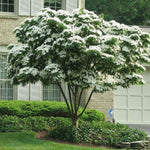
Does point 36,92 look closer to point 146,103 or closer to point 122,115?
point 122,115

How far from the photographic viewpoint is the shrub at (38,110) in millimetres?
13469

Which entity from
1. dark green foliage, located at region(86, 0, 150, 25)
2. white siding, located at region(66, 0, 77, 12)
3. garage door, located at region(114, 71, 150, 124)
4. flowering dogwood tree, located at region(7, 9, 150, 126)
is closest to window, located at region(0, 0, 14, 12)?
white siding, located at region(66, 0, 77, 12)

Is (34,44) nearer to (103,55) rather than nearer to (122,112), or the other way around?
(103,55)

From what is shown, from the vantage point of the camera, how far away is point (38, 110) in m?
13.7

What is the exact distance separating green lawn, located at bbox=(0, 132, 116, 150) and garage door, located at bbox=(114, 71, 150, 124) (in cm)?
646

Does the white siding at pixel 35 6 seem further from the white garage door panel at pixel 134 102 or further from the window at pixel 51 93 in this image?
the white garage door panel at pixel 134 102

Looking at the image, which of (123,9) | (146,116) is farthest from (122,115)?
(123,9)

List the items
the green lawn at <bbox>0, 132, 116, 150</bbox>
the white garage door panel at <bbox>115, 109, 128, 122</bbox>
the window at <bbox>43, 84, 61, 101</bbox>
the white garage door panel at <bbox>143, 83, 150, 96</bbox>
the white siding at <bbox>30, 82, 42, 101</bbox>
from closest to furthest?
the green lawn at <bbox>0, 132, 116, 150</bbox> < the white siding at <bbox>30, 82, 42, 101</bbox> < the window at <bbox>43, 84, 61, 101</bbox> < the white garage door panel at <bbox>115, 109, 128, 122</bbox> < the white garage door panel at <bbox>143, 83, 150, 96</bbox>

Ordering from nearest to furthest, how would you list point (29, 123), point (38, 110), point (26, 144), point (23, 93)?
1. point (26, 144)
2. point (29, 123)
3. point (38, 110)
4. point (23, 93)

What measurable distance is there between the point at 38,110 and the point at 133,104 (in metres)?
4.93

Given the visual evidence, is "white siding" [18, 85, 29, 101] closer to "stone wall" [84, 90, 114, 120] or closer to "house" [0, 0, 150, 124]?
"house" [0, 0, 150, 124]

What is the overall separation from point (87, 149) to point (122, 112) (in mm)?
6949

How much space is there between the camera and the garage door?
1664 centimetres

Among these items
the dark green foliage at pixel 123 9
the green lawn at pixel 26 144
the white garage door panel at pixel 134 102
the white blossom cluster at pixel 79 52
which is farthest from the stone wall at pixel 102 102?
the dark green foliage at pixel 123 9
